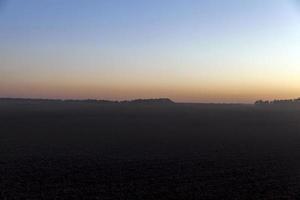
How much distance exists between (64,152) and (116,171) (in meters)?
10.5

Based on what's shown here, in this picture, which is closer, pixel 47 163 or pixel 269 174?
pixel 269 174


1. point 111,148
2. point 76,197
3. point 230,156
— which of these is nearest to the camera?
point 76,197

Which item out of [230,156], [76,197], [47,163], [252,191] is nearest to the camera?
[76,197]

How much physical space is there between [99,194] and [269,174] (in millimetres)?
10855

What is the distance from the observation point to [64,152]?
38.2 metres

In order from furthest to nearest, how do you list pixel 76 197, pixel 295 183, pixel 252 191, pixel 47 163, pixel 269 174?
pixel 47 163 → pixel 269 174 → pixel 295 183 → pixel 252 191 → pixel 76 197

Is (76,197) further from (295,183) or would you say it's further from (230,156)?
(230,156)

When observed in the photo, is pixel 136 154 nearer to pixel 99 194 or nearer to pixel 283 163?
pixel 283 163

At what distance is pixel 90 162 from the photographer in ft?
107

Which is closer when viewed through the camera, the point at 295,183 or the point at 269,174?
the point at 295,183

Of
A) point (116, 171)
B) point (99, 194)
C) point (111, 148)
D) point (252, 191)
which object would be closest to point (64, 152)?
point (111, 148)

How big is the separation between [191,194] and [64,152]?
17.8 meters

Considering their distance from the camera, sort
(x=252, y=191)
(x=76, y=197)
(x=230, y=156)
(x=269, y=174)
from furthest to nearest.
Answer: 1. (x=230, y=156)
2. (x=269, y=174)
3. (x=252, y=191)
4. (x=76, y=197)

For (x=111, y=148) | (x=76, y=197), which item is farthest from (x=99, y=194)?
(x=111, y=148)
